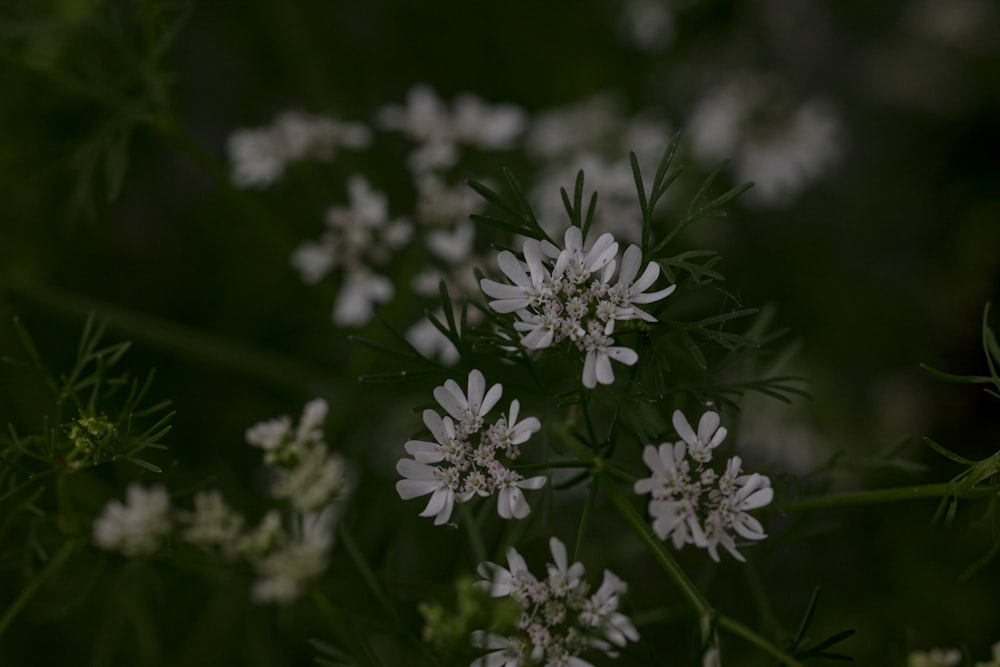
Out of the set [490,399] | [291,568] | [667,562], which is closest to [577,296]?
[490,399]

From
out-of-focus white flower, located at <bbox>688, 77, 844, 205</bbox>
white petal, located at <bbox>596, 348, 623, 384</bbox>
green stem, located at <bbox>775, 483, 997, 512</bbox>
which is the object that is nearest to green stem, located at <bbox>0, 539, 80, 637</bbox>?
white petal, located at <bbox>596, 348, 623, 384</bbox>

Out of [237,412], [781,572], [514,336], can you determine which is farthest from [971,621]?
[237,412]

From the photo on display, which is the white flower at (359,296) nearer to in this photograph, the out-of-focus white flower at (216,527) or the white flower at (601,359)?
the out-of-focus white flower at (216,527)

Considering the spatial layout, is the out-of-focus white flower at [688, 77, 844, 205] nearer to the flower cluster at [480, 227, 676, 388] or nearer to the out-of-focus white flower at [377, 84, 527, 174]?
the out-of-focus white flower at [377, 84, 527, 174]

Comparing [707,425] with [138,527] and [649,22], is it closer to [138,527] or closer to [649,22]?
[138,527]

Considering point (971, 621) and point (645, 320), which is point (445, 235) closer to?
point (645, 320)

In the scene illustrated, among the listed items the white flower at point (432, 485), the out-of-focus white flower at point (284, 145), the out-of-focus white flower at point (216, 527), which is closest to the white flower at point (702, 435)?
the white flower at point (432, 485)
